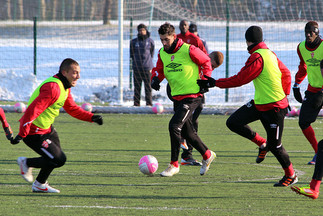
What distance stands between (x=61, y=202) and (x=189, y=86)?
2.59m

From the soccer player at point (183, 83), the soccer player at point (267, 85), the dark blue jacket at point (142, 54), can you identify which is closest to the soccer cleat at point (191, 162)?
the soccer player at point (183, 83)

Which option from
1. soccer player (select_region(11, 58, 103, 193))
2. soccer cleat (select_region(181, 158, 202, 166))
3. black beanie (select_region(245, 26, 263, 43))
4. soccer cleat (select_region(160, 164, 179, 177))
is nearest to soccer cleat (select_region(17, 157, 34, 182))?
soccer player (select_region(11, 58, 103, 193))

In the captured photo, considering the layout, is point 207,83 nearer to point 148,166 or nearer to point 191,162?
point 148,166

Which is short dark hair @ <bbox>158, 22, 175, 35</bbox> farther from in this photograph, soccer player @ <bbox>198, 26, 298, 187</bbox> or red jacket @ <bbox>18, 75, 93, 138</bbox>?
red jacket @ <bbox>18, 75, 93, 138</bbox>

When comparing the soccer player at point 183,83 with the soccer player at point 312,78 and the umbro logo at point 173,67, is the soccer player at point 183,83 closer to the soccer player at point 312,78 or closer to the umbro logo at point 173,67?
the umbro logo at point 173,67

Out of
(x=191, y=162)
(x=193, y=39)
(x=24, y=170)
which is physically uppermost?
(x=193, y=39)

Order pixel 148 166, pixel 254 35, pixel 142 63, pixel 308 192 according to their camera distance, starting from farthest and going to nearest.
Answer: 1. pixel 142 63
2. pixel 148 166
3. pixel 254 35
4. pixel 308 192

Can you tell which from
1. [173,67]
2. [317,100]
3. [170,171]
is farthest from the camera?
[317,100]

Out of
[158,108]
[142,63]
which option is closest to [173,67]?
[158,108]

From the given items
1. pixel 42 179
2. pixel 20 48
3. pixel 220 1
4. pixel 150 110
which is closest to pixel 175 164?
pixel 42 179

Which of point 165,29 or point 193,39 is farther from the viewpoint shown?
point 193,39

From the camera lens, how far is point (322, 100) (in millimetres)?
8539

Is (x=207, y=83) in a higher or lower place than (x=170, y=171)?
higher

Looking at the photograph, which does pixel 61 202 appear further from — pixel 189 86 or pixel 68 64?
pixel 189 86
